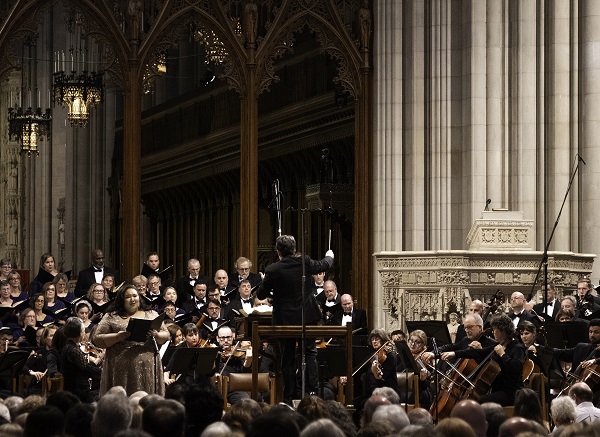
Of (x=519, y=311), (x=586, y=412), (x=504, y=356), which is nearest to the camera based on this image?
(x=586, y=412)

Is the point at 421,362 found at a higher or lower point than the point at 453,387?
higher

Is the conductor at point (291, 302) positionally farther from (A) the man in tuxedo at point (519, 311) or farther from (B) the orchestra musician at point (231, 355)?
(A) the man in tuxedo at point (519, 311)

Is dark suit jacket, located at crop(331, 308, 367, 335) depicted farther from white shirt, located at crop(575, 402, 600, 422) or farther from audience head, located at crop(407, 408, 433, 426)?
audience head, located at crop(407, 408, 433, 426)

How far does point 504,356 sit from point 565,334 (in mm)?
1060

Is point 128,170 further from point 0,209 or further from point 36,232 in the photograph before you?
point 0,209

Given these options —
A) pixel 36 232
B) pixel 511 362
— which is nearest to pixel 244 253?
pixel 511 362

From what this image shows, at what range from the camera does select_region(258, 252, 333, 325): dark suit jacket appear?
40.3 feet

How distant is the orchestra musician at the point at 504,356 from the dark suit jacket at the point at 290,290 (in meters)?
1.22

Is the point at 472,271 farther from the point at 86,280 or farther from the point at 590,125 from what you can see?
the point at 86,280

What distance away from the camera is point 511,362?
1208cm

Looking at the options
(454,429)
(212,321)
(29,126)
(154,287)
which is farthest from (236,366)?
(29,126)

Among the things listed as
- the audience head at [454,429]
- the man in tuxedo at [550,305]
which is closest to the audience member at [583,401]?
the audience head at [454,429]

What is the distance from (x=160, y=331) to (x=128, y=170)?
6996mm

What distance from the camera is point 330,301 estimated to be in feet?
52.6
